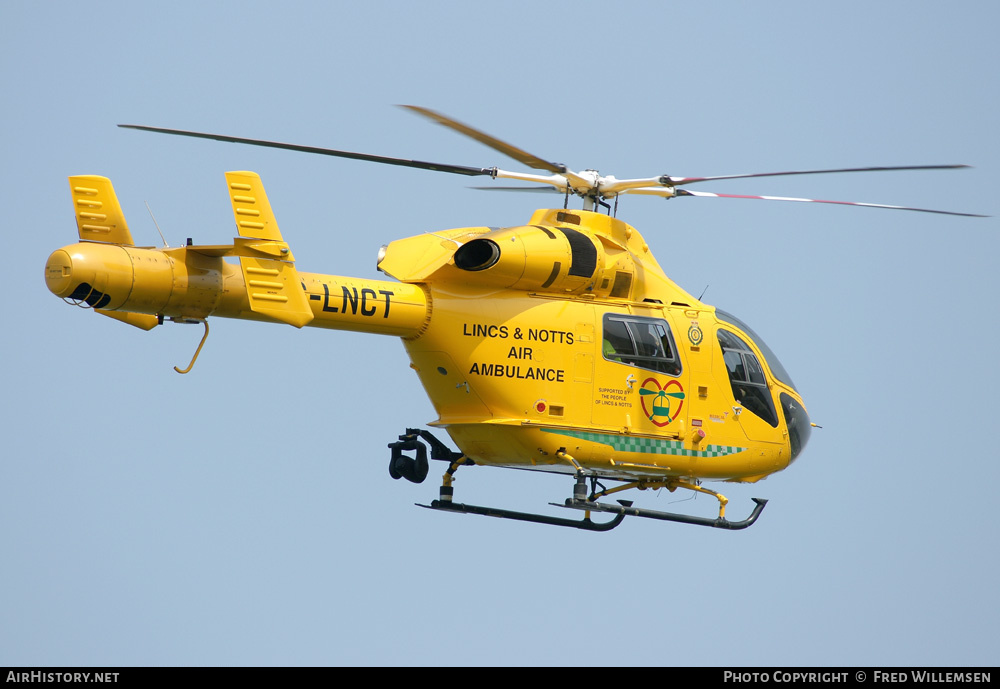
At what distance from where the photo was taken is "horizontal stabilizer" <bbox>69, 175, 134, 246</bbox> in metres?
15.1

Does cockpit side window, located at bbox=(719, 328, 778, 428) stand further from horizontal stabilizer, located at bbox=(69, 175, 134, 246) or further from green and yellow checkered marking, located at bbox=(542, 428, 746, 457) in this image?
horizontal stabilizer, located at bbox=(69, 175, 134, 246)

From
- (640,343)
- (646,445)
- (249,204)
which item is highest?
(249,204)

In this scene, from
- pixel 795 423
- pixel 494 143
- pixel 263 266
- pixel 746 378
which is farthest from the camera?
pixel 795 423

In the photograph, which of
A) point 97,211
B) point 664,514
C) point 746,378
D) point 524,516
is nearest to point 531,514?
point 524,516

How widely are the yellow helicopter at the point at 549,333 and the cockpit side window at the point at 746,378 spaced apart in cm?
3

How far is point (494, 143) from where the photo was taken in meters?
16.9

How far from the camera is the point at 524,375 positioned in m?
18.0

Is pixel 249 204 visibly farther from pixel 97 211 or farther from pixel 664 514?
pixel 664 514

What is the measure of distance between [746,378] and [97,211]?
9.20 m

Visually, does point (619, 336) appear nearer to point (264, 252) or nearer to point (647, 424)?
point (647, 424)

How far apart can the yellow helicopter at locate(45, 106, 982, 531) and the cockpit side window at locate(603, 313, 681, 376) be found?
0.07 ft

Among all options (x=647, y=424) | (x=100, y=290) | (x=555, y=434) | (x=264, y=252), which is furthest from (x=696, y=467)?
(x=100, y=290)

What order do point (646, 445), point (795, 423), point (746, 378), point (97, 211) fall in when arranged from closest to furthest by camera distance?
point (97, 211) → point (646, 445) → point (746, 378) → point (795, 423)

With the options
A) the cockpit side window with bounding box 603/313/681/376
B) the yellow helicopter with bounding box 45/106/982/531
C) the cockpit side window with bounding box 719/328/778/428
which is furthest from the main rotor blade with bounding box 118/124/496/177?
the cockpit side window with bounding box 719/328/778/428
